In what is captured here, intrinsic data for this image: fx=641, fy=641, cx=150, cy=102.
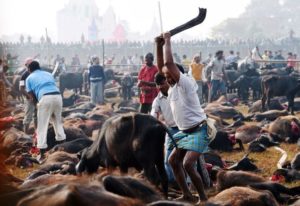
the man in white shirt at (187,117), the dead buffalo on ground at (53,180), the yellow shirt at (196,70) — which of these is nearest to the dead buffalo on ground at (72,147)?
the man in white shirt at (187,117)

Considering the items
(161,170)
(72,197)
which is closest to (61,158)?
(161,170)

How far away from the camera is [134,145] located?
873 centimetres

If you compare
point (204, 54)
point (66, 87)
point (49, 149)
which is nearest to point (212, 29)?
point (204, 54)

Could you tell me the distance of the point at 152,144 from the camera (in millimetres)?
8633

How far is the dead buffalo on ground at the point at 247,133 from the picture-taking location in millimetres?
14596

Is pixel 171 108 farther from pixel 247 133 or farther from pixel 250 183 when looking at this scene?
pixel 247 133

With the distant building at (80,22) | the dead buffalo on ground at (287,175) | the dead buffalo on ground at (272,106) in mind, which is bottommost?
the dead buffalo on ground at (272,106)

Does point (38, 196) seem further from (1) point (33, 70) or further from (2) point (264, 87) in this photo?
(2) point (264, 87)

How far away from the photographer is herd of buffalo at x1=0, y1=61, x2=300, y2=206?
557 cm

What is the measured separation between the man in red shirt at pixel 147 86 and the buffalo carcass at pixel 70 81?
16007mm

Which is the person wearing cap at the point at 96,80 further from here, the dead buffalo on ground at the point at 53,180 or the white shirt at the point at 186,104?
the dead buffalo on ground at the point at 53,180

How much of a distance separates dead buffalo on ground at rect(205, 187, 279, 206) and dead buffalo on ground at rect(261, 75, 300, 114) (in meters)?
14.2

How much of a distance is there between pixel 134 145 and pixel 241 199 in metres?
2.09

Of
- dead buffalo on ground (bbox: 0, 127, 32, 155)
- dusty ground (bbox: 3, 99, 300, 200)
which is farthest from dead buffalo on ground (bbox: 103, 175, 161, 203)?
dead buffalo on ground (bbox: 0, 127, 32, 155)
